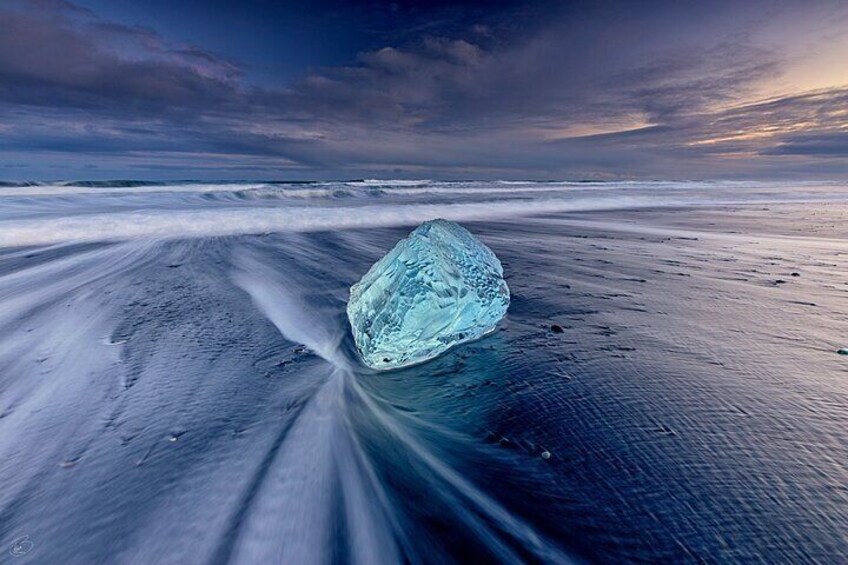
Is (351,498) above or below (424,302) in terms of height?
below

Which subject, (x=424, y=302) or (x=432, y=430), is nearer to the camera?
(x=432, y=430)

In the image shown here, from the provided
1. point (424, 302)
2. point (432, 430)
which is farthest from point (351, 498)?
point (424, 302)

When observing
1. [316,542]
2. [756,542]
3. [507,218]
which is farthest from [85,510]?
[507,218]

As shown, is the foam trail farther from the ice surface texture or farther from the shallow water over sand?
the ice surface texture

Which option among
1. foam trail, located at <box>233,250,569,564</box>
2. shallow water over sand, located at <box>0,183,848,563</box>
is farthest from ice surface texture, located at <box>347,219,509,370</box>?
foam trail, located at <box>233,250,569,564</box>

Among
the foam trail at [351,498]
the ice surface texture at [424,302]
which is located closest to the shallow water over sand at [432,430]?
the foam trail at [351,498]

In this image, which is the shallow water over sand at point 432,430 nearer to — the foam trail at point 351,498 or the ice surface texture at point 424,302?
the foam trail at point 351,498

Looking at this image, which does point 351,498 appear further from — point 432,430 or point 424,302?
point 424,302
